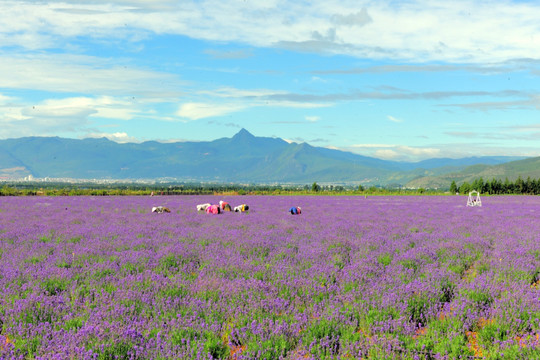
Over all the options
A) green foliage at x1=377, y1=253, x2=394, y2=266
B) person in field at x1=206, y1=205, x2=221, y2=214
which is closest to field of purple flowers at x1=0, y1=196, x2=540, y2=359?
green foliage at x1=377, y1=253, x2=394, y2=266

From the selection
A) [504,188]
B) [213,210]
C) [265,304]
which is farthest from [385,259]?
[504,188]

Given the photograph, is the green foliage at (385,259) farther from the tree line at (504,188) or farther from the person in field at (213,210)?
the tree line at (504,188)

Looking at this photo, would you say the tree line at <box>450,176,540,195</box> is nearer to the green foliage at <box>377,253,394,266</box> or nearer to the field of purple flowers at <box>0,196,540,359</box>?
the green foliage at <box>377,253,394,266</box>

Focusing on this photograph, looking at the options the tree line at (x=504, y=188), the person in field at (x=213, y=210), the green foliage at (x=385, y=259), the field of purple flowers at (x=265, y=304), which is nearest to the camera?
the field of purple flowers at (x=265, y=304)

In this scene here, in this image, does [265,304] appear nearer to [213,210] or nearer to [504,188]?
[213,210]

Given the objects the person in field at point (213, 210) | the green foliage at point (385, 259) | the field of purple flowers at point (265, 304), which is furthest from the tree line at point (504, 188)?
the field of purple flowers at point (265, 304)

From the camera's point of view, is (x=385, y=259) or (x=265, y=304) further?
(x=385, y=259)

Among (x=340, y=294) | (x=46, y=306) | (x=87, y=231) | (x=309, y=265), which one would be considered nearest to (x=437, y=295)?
(x=340, y=294)

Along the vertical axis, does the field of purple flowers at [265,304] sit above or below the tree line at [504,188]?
below

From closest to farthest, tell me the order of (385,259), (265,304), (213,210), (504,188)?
(265,304), (385,259), (213,210), (504,188)

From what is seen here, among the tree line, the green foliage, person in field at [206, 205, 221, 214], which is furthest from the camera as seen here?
the tree line

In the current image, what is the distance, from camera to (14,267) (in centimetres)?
690

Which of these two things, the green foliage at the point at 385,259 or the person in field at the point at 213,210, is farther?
the person in field at the point at 213,210

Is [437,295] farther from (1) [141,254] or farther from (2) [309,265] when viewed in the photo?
(1) [141,254]
